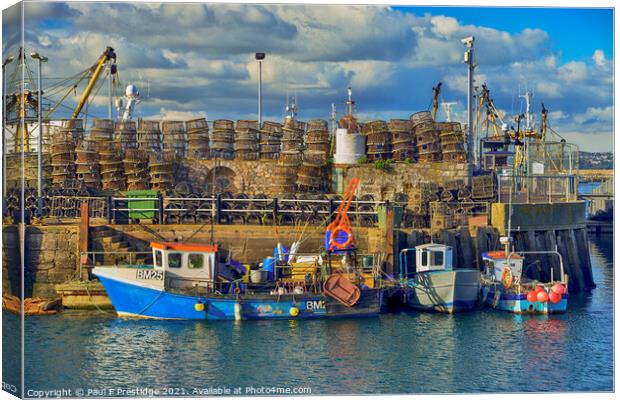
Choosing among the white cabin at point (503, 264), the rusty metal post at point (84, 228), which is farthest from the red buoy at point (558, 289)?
the rusty metal post at point (84, 228)

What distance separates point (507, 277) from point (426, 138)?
16.3 meters

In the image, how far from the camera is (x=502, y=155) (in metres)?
69.8

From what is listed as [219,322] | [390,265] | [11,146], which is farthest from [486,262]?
[11,146]

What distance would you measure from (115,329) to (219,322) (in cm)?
391

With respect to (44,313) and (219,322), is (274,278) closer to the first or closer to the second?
(219,322)

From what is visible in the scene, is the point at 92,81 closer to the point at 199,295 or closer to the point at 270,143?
the point at 270,143

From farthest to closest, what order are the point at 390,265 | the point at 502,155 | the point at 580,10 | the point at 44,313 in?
the point at 502,155, the point at 390,265, the point at 44,313, the point at 580,10

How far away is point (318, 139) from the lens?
198 feet

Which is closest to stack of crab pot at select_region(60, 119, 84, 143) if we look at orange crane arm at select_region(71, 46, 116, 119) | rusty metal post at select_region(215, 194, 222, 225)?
orange crane arm at select_region(71, 46, 116, 119)

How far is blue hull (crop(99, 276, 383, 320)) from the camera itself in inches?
1593

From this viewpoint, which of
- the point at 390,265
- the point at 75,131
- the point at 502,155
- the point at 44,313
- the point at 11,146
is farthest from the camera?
the point at 502,155

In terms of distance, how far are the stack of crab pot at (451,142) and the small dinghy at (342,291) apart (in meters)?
19.4

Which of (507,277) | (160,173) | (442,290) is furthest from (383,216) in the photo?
(160,173)

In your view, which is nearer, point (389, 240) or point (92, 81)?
point (389, 240)
